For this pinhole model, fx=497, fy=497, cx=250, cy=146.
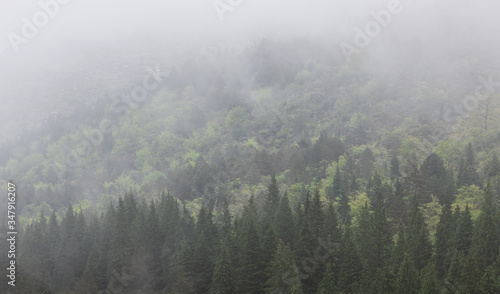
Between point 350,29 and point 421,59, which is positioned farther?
point 350,29

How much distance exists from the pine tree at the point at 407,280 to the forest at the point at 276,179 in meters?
0.07

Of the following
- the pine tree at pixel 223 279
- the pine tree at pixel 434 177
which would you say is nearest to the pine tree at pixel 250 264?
the pine tree at pixel 223 279

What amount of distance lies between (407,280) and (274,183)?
87.6 feet

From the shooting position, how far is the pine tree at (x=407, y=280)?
3462 centimetres

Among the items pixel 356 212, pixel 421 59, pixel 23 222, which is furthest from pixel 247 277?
pixel 421 59

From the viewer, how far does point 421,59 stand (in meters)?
135

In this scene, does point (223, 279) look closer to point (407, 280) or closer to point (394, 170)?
point (407, 280)

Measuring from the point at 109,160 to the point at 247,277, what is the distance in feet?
367

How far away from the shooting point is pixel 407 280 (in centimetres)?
3475

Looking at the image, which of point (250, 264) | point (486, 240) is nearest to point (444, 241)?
point (486, 240)

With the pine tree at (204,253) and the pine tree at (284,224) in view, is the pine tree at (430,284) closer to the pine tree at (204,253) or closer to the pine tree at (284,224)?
the pine tree at (284,224)

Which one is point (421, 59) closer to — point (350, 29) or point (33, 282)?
point (350, 29)

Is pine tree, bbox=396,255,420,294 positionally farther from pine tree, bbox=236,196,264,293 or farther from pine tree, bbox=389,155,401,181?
pine tree, bbox=389,155,401,181

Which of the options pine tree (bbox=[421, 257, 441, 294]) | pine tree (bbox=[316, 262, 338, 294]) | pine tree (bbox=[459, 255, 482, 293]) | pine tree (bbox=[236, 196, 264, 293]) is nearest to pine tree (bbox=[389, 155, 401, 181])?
pine tree (bbox=[236, 196, 264, 293])
